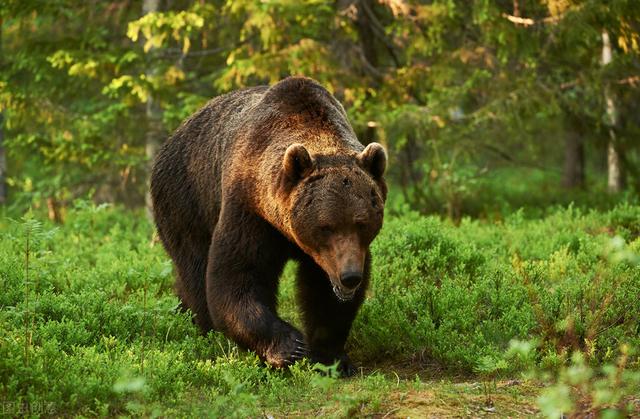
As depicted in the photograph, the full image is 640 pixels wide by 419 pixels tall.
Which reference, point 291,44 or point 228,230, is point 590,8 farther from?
point 228,230

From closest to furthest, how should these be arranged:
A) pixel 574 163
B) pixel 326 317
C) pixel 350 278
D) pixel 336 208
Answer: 1. pixel 350 278
2. pixel 336 208
3. pixel 326 317
4. pixel 574 163

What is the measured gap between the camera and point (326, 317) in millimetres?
6367

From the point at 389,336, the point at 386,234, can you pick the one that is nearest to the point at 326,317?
the point at 389,336

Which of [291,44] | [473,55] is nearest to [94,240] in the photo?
[291,44]

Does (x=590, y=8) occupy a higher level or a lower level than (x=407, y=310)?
higher

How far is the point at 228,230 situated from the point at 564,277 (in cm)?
337

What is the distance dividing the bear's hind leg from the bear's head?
699 millimetres

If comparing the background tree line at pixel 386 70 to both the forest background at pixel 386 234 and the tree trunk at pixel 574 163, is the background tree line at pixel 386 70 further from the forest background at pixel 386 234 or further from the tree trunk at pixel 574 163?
the tree trunk at pixel 574 163

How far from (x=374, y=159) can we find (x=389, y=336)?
152cm

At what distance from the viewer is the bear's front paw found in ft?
18.7

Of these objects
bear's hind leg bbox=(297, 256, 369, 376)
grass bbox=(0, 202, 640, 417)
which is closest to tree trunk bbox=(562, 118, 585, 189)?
grass bbox=(0, 202, 640, 417)

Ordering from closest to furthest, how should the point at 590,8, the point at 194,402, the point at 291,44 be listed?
the point at 194,402 → the point at 590,8 → the point at 291,44

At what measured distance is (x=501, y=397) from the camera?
16.5ft

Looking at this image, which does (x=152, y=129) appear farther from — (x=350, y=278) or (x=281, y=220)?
(x=350, y=278)
